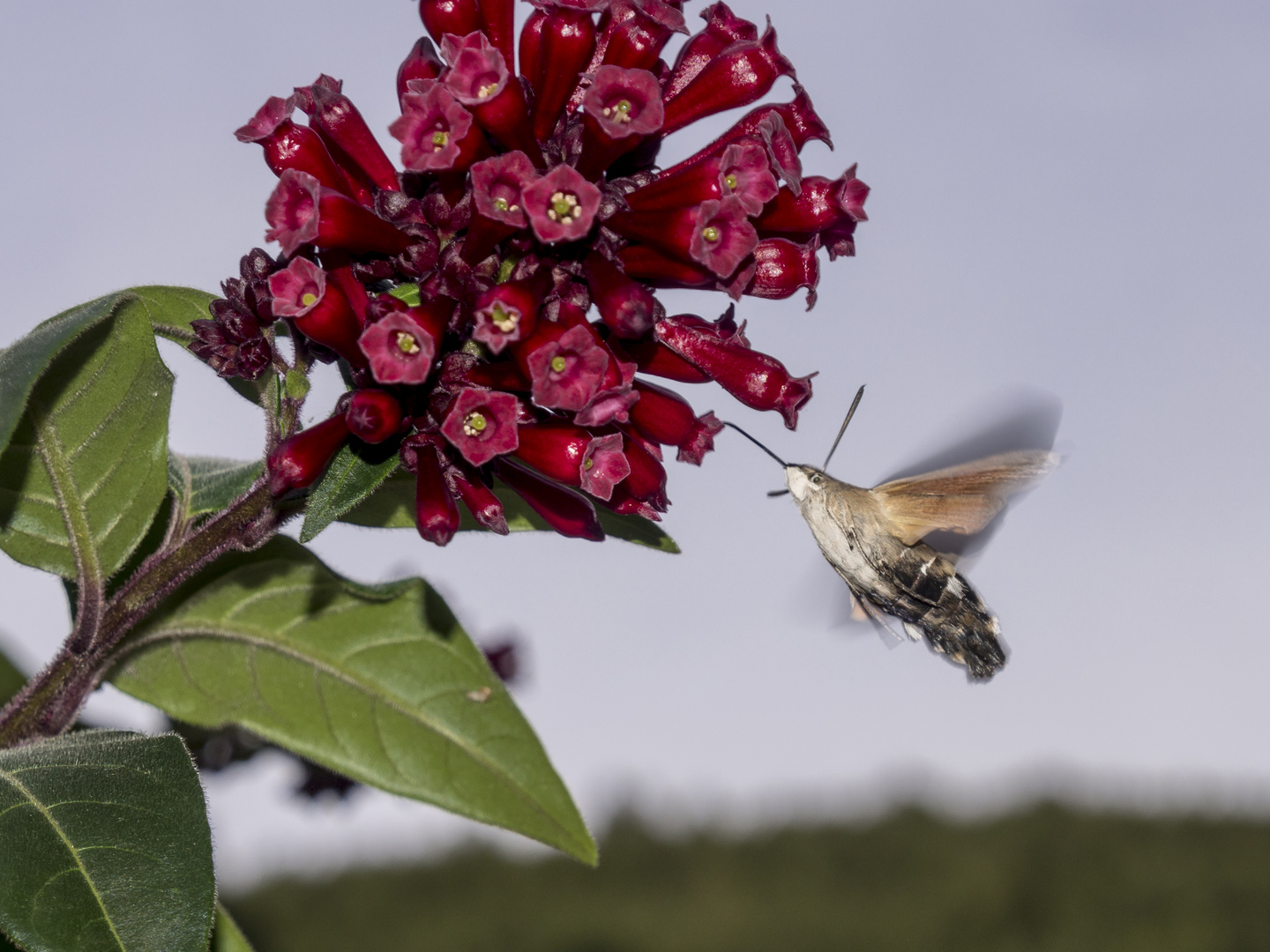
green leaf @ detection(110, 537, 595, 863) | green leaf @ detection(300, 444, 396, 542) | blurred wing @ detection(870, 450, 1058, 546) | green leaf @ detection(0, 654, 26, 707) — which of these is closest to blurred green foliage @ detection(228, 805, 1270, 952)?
green leaf @ detection(0, 654, 26, 707)

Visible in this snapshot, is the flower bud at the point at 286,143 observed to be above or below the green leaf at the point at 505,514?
above

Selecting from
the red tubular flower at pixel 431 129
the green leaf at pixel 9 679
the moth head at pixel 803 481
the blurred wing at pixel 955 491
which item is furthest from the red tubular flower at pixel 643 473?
the green leaf at pixel 9 679

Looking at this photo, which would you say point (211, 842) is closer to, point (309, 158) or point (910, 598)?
point (309, 158)

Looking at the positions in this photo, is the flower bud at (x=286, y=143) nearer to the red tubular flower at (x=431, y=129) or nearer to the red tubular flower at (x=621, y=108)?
the red tubular flower at (x=431, y=129)

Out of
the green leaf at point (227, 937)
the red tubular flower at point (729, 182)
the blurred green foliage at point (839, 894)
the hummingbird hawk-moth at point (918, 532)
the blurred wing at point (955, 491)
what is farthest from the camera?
the blurred green foliage at point (839, 894)

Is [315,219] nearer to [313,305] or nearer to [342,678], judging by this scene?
[313,305]

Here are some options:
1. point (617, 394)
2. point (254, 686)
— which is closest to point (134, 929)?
point (254, 686)

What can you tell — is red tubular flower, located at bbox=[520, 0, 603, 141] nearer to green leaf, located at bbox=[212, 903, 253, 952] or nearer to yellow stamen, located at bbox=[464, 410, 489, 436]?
yellow stamen, located at bbox=[464, 410, 489, 436]
